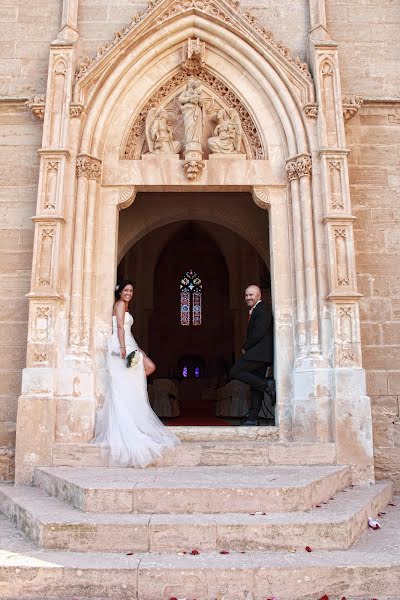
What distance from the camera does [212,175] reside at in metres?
7.40

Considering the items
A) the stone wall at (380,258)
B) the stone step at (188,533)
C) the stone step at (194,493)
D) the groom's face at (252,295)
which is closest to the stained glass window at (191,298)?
the groom's face at (252,295)

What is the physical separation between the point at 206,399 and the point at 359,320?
12.9 m

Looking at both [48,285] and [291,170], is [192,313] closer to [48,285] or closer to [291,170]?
[291,170]

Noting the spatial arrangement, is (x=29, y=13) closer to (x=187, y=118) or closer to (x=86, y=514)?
(x=187, y=118)

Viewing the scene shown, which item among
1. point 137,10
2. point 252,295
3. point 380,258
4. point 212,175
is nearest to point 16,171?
point 212,175

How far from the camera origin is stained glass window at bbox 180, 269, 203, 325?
21.7m

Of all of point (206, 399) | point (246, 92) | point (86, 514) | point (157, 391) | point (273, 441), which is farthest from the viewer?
point (206, 399)

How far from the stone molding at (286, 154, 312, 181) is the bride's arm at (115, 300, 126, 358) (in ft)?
9.41

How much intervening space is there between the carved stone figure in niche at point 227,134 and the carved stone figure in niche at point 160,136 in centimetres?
55

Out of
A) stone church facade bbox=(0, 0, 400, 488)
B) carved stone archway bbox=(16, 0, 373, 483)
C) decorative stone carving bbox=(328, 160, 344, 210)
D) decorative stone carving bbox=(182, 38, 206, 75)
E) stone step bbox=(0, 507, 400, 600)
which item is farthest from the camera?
decorative stone carving bbox=(182, 38, 206, 75)

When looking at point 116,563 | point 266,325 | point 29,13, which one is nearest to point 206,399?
point 266,325

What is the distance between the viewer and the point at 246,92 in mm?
7641

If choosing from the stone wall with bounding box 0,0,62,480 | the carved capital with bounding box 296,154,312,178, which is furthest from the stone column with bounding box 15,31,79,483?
the carved capital with bounding box 296,154,312,178

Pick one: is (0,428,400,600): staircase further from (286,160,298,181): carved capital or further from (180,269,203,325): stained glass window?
(180,269,203,325): stained glass window
